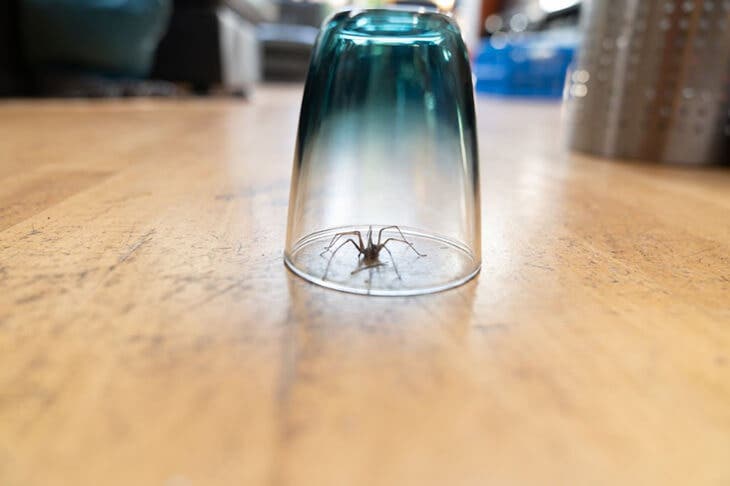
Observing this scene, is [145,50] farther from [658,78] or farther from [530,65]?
[530,65]

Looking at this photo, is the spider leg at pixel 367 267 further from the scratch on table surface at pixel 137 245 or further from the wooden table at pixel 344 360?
the scratch on table surface at pixel 137 245

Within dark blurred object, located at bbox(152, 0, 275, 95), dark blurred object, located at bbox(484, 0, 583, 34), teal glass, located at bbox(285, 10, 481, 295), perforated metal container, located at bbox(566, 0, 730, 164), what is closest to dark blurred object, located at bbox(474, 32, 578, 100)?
dark blurred object, located at bbox(484, 0, 583, 34)

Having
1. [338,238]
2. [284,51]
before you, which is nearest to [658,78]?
[338,238]

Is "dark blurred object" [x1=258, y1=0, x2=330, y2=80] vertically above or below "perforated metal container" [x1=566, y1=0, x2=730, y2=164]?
above

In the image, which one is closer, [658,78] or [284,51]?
[658,78]

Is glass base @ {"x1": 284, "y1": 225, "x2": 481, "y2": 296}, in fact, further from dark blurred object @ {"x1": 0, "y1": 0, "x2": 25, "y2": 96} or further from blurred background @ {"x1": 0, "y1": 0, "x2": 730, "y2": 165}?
dark blurred object @ {"x1": 0, "y1": 0, "x2": 25, "y2": 96}

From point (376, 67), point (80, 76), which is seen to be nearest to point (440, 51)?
point (376, 67)
